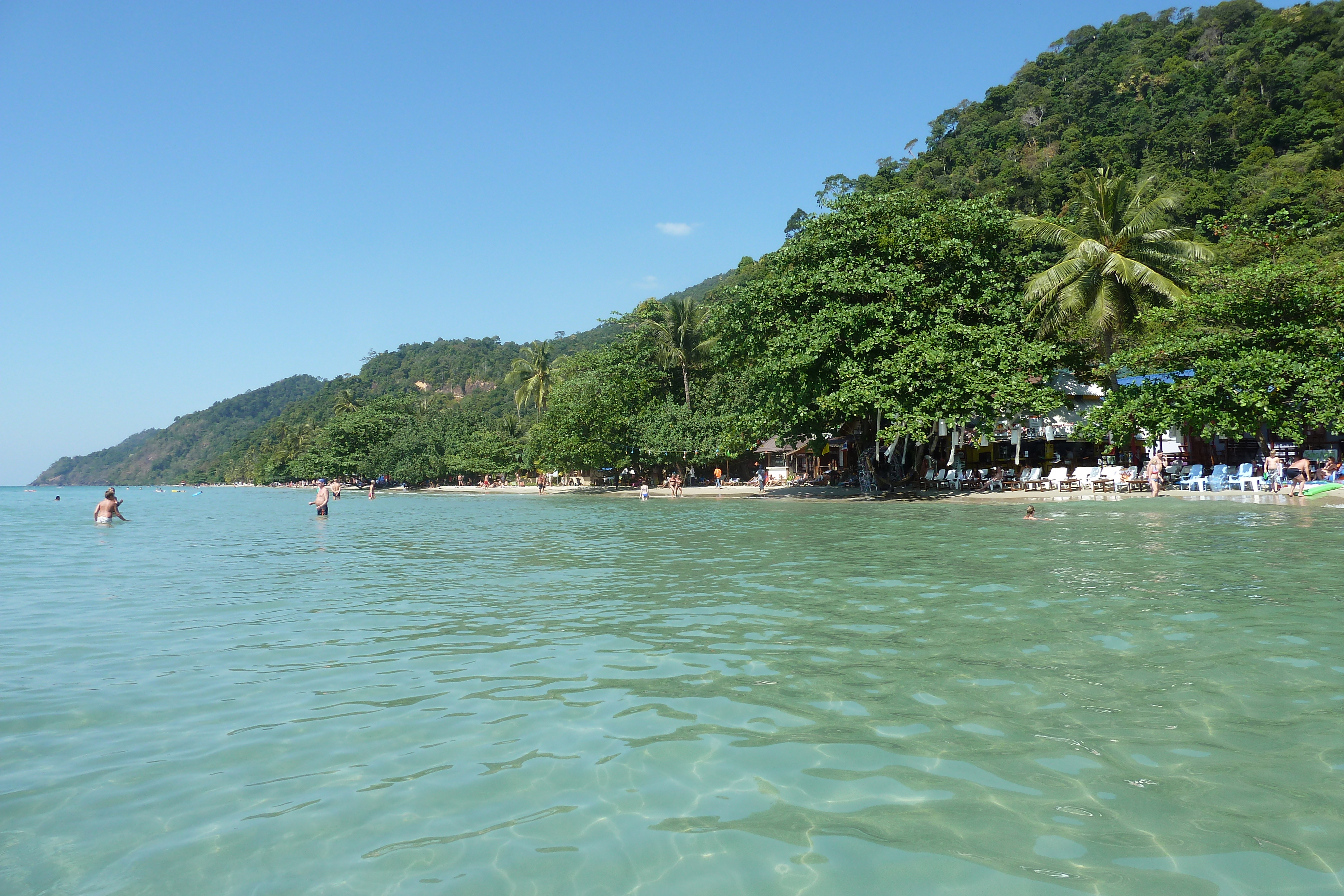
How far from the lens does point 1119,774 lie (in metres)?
3.78

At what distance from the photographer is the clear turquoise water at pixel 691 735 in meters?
3.12

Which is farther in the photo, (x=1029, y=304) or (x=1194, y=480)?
(x=1029, y=304)

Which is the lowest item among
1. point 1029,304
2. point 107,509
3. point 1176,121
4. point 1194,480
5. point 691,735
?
point 691,735

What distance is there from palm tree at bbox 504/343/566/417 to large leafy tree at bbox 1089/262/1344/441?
144 feet

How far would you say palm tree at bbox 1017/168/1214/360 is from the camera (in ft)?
87.4

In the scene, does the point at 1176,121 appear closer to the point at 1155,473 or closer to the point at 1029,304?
the point at 1029,304

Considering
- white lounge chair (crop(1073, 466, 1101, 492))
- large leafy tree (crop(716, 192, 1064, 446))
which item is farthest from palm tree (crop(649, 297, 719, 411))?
white lounge chair (crop(1073, 466, 1101, 492))

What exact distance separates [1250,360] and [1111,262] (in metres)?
7.42

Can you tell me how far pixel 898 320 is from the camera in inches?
993

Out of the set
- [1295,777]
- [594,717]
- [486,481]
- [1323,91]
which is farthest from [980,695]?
[1323,91]

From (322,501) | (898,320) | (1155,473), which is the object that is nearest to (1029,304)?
(898,320)

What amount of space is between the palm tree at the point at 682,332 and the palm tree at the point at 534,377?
1828cm

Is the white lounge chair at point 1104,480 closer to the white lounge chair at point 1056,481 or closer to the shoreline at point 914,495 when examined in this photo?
the shoreline at point 914,495

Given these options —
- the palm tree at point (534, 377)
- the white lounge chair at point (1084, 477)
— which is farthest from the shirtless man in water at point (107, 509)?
the palm tree at point (534, 377)
